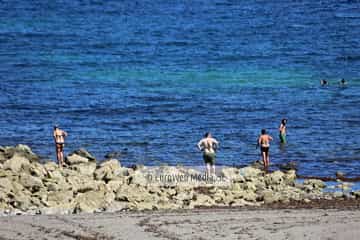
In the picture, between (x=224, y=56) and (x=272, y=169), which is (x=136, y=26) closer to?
(x=224, y=56)

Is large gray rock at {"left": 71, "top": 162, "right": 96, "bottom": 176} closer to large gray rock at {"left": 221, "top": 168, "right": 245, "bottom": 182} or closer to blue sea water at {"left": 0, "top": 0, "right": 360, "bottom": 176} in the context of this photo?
large gray rock at {"left": 221, "top": 168, "right": 245, "bottom": 182}

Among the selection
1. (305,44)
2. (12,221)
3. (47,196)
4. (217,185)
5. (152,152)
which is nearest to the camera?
(12,221)

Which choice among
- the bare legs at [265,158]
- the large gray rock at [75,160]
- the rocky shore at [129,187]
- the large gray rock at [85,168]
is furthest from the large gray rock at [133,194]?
the bare legs at [265,158]

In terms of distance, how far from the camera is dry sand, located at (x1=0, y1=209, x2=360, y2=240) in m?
24.2

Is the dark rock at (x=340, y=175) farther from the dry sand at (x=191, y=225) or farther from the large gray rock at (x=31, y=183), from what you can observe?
the large gray rock at (x=31, y=183)

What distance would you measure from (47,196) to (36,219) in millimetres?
2500

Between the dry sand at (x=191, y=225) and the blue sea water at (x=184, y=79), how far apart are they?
34.1 ft

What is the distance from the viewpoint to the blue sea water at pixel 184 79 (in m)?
41.8

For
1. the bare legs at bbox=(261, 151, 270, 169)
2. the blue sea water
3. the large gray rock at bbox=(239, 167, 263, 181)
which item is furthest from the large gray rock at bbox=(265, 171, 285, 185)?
the blue sea water

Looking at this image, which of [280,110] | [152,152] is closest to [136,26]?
[280,110]

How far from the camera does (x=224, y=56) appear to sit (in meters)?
68.5

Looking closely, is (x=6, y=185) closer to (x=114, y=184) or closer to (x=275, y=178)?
(x=114, y=184)

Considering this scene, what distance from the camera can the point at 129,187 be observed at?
29.8 meters

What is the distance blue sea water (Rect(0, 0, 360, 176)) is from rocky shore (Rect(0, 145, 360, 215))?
440 centimetres
